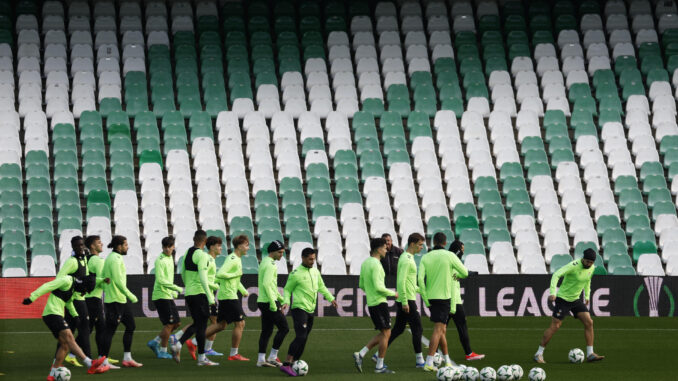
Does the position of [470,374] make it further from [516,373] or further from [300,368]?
[300,368]

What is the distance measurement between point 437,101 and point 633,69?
5.36m

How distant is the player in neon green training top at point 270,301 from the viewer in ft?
50.7

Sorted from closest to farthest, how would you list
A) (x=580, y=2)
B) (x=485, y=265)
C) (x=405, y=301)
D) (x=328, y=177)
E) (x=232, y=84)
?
(x=405, y=301)
(x=485, y=265)
(x=328, y=177)
(x=232, y=84)
(x=580, y=2)

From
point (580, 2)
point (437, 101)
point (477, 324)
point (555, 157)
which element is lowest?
point (477, 324)

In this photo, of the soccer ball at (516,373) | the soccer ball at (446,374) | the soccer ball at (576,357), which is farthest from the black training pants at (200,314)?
the soccer ball at (576,357)

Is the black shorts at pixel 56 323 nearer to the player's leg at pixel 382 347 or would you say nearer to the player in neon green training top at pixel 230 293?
the player in neon green training top at pixel 230 293

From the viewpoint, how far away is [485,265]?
2442 cm

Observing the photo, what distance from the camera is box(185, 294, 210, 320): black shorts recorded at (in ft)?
52.1

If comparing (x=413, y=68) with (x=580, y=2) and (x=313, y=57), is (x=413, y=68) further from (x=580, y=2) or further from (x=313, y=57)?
(x=580, y=2)

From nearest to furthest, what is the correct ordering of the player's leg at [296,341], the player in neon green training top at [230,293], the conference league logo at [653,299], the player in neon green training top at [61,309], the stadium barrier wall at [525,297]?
the player in neon green training top at [61,309] → the player's leg at [296,341] → the player in neon green training top at [230,293] → the stadium barrier wall at [525,297] → the conference league logo at [653,299]

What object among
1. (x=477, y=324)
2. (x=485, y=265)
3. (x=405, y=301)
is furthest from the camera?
(x=485, y=265)

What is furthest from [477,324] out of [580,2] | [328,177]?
[580,2]

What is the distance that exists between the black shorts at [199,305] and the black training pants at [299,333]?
1477mm

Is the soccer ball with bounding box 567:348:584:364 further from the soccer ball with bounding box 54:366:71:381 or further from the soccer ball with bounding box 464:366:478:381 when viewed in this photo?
the soccer ball with bounding box 54:366:71:381
